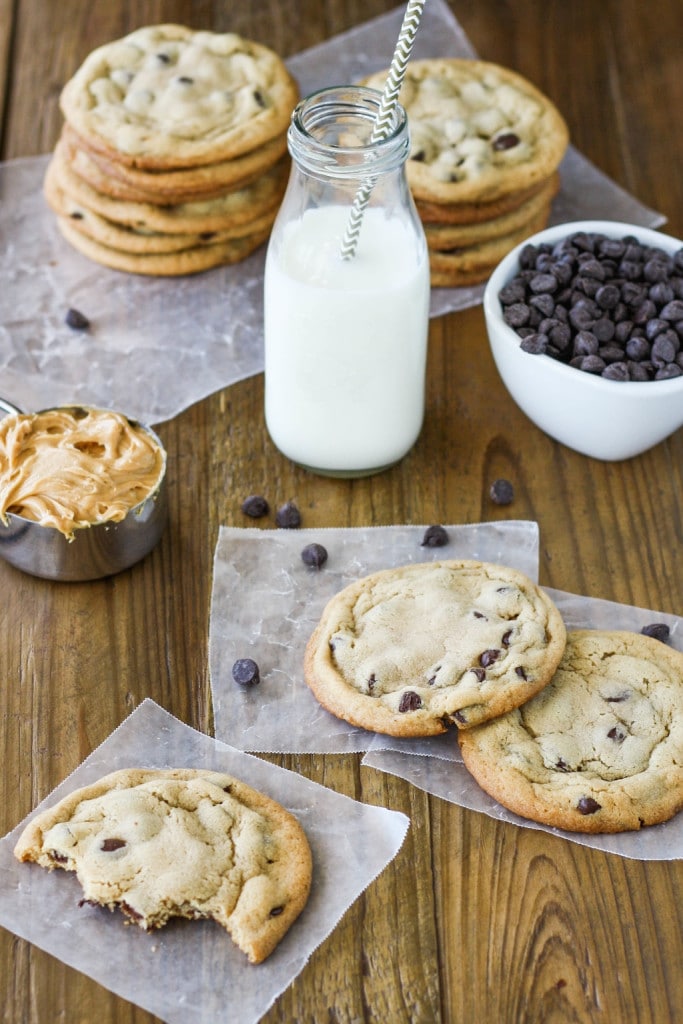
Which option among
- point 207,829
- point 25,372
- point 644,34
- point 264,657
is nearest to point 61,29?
point 25,372

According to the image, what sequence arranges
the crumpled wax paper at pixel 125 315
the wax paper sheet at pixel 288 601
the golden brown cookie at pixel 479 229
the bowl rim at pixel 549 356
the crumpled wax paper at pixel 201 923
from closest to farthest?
the crumpled wax paper at pixel 201 923, the wax paper sheet at pixel 288 601, the bowl rim at pixel 549 356, the crumpled wax paper at pixel 125 315, the golden brown cookie at pixel 479 229

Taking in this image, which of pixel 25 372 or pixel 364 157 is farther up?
pixel 364 157

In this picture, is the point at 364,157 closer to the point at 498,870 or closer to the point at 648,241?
the point at 648,241

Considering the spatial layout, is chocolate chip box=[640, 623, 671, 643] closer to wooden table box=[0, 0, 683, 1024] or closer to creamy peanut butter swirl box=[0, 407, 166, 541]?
wooden table box=[0, 0, 683, 1024]

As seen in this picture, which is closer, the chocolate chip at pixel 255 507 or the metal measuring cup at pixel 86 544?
the metal measuring cup at pixel 86 544

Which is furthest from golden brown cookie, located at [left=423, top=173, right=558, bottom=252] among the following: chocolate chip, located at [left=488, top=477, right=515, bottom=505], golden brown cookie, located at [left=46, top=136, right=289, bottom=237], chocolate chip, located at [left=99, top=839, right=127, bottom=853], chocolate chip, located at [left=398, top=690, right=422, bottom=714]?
chocolate chip, located at [left=99, top=839, right=127, bottom=853]

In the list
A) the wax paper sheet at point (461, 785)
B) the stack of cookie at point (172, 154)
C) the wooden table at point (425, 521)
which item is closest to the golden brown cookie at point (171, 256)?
the stack of cookie at point (172, 154)

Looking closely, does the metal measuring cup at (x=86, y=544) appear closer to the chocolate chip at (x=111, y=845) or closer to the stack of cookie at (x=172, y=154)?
the chocolate chip at (x=111, y=845)
